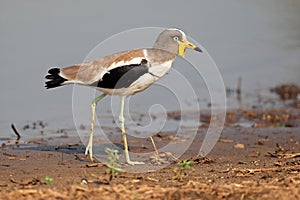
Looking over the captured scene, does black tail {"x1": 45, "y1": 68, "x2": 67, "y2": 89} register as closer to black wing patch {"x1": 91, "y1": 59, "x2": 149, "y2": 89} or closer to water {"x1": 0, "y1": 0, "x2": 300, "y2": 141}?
black wing patch {"x1": 91, "y1": 59, "x2": 149, "y2": 89}

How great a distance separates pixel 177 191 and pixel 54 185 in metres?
1.12

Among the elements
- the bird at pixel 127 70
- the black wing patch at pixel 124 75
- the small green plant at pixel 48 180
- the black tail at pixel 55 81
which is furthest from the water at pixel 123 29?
the small green plant at pixel 48 180

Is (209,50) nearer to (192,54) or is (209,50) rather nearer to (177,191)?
(192,54)

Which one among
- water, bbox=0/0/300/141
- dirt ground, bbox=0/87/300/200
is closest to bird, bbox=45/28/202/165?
dirt ground, bbox=0/87/300/200

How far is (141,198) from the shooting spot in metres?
4.91

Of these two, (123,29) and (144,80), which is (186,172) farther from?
(123,29)

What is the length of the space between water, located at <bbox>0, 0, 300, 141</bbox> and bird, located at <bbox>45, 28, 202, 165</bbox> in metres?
1.18

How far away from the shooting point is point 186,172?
6.34 meters

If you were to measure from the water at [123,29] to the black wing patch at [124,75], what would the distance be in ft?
4.64

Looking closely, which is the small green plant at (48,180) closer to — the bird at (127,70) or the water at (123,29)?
the bird at (127,70)

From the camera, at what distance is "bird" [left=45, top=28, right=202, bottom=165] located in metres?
7.02

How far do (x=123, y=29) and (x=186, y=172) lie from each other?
880 centimetres

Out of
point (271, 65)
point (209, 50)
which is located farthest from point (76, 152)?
point (271, 65)

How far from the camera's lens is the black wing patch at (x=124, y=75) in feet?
22.9
